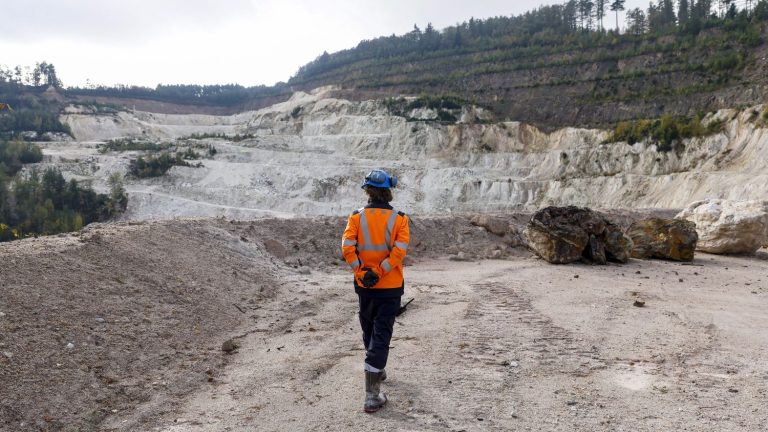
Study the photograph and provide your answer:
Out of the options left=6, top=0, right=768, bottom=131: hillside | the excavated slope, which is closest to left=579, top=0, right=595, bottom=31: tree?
left=6, top=0, right=768, bottom=131: hillside

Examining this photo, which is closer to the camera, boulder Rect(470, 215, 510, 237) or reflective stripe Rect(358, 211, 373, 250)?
reflective stripe Rect(358, 211, 373, 250)

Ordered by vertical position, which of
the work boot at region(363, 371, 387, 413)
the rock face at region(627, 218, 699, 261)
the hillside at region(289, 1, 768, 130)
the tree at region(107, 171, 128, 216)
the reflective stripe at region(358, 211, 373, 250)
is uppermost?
the hillside at region(289, 1, 768, 130)

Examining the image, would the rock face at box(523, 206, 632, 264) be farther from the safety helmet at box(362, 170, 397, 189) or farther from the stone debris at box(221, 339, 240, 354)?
the safety helmet at box(362, 170, 397, 189)

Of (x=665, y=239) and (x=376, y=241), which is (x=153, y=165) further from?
(x=376, y=241)

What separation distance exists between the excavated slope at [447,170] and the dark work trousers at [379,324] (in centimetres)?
2405

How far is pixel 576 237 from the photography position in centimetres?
1045

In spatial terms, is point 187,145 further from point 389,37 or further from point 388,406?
point 389,37

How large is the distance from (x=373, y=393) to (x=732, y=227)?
12221 millimetres

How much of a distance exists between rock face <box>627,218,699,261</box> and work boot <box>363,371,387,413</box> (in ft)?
32.2

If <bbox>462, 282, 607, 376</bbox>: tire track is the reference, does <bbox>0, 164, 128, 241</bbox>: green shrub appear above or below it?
below

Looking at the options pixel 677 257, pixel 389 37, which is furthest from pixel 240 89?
pixel 677 257

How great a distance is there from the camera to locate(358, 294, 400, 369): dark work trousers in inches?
151

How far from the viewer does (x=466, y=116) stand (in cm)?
4766

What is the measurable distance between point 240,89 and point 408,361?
418 feet
